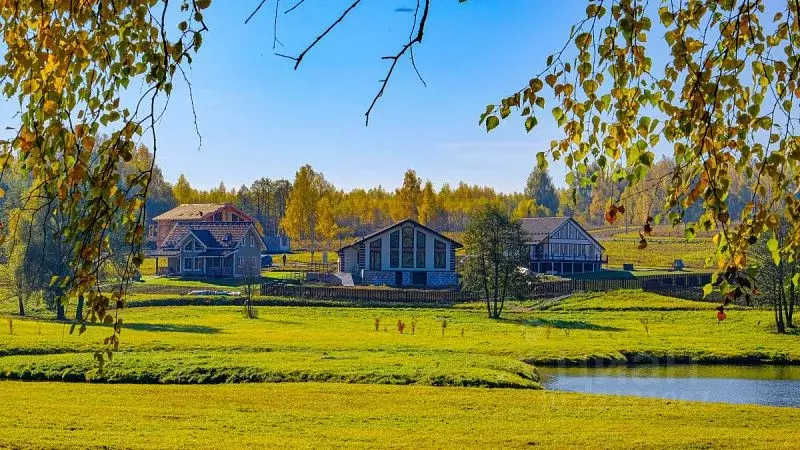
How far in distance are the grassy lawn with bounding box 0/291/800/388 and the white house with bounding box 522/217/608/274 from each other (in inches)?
1169

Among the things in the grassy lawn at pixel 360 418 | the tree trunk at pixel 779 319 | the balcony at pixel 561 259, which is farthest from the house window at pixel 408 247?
the grassy lawn at pixel 360 418

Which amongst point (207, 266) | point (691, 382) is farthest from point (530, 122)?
point (207, 266)

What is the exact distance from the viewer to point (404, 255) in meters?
83.7

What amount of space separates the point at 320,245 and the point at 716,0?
Answer: 445ft

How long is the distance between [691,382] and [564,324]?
21573mm

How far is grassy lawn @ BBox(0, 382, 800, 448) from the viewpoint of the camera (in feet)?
55.6

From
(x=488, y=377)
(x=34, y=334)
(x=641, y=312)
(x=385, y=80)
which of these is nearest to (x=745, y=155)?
(x=385, y=80)

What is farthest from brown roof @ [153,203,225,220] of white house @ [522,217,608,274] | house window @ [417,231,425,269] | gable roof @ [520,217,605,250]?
white house @ [522,217,608,274]

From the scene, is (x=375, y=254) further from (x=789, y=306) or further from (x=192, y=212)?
(x=789, y=306)

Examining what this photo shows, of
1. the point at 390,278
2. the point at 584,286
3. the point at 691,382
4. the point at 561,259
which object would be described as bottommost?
the point at 691,382

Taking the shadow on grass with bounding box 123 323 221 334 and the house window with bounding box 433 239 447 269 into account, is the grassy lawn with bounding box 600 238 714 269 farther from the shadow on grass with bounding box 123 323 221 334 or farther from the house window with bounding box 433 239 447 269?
the shadow on grass with bounding box 123 323 221 334

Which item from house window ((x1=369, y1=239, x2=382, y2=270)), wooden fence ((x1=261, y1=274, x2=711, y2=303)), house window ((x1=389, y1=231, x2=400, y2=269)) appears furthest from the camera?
house window ((x1=369, y1=239, x2=382, y2=270))

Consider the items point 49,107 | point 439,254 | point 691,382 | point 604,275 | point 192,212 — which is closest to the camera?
point 49,107

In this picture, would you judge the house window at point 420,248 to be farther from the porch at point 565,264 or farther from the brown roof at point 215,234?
the porch at point 565,264
